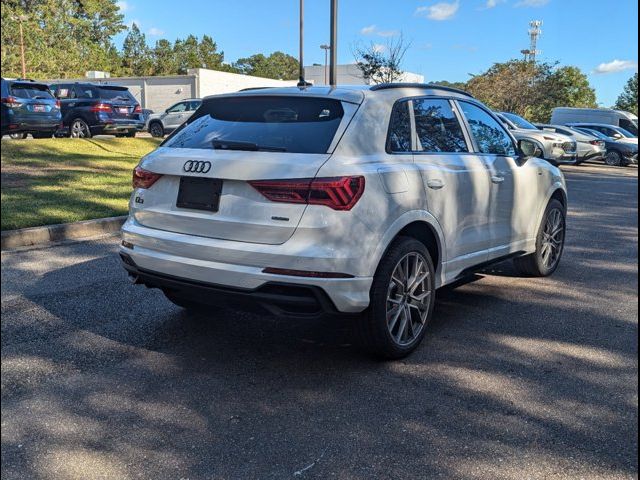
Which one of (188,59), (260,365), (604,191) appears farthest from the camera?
(188,59)

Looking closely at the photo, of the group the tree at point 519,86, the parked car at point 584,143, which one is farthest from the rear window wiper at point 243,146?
the tree at point 519,86

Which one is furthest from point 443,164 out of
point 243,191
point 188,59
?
point 188,59

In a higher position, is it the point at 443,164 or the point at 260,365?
the point at 443,164

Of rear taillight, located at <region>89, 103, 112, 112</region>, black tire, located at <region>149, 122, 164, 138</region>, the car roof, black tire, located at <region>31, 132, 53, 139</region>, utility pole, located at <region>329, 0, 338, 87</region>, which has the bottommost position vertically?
black tire, located at <region>31, 132, 53, 139</region>

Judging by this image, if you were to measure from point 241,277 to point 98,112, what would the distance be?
17.0m

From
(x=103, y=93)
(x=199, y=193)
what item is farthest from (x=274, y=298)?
(x=103, y=93)

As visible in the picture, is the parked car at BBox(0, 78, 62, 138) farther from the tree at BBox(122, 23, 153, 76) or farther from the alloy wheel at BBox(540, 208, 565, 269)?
the tree at BBox(122, 23, 153, 76)

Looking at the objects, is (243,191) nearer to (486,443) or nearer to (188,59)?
(486,443)

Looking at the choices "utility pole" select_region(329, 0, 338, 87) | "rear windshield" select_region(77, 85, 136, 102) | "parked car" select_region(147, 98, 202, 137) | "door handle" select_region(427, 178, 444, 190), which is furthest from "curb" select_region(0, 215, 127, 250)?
"parked car" select_region(147, 98, 202, 137)

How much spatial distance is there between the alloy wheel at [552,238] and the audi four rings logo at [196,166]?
3801 mm

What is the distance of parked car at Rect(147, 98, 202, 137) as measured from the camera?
28.0m

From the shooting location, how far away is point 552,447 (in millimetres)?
3152

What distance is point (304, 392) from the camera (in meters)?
3.71

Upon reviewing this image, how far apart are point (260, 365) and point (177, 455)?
1.16m
